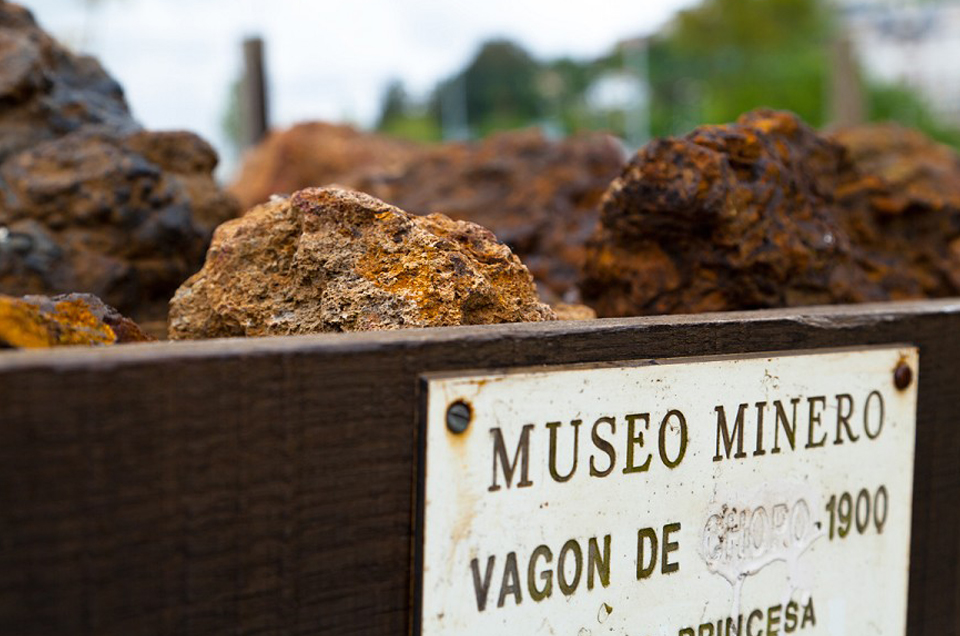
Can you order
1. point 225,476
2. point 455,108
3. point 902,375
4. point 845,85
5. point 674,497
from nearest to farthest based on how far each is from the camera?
point 225,476
point 674,497
point 902,375
point 845,85
point 455,108

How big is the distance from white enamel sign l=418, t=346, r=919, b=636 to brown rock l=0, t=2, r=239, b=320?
4.66ft

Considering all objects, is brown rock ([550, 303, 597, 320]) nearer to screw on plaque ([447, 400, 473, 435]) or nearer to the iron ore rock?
the iron ore rock

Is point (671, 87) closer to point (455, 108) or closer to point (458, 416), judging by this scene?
point (455, 108)

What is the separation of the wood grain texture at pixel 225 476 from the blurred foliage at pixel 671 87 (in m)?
14.2

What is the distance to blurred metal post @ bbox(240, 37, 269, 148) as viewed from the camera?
9.21 metres

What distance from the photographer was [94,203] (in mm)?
2566

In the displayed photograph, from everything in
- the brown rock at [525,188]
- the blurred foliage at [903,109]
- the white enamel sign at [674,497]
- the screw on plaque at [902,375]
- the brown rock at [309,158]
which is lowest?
the white enamel sign at [674,497]

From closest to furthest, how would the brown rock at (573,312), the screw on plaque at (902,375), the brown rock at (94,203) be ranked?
the screw on plaque at (902,375), the brown rock at (573,312), the brown rock at (94,203)

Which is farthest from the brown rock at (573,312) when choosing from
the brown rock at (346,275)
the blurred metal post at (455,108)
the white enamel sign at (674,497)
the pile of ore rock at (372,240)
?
the blurred metal post at (455,108)

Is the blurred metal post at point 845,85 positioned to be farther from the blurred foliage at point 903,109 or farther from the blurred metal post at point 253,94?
the blurred foliage at point 903,109

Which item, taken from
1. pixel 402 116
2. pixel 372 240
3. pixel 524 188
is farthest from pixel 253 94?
pixel 402 116

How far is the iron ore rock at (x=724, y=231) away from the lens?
222 cm

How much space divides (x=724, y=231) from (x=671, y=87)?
25.6 metres

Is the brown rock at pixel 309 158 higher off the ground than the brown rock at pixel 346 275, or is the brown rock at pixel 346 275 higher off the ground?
the brown rock at pixel 309 158
